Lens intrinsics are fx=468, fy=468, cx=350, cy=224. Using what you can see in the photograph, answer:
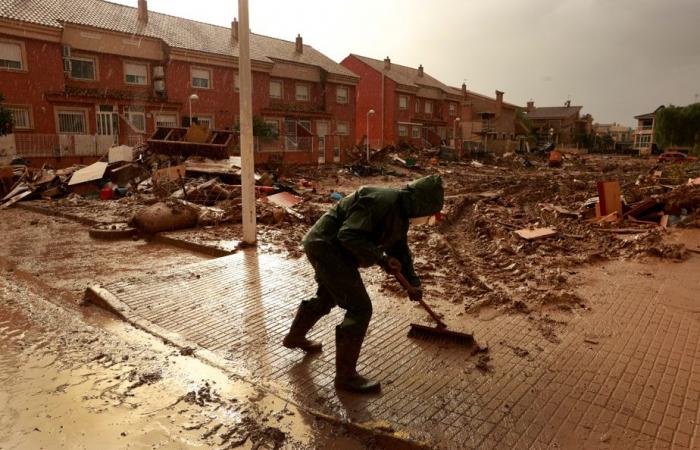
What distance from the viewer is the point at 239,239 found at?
8836 mm

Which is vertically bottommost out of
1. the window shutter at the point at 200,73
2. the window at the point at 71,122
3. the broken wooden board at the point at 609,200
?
the broken wooden board at the point at 609,200

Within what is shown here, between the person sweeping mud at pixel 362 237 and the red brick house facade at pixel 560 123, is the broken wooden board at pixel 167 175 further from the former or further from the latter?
the red brick house facade at pixel 560 123

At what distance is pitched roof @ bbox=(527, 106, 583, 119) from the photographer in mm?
70875

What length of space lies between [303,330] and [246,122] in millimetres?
4487

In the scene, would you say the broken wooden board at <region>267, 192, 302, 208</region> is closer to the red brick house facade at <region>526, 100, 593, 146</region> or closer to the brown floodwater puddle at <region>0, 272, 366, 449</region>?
the brown floodwater puddle at <region>0, 272, 366, 449</region>

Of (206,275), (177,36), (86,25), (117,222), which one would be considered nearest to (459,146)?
(177,36)

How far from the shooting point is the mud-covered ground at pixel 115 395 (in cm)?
302

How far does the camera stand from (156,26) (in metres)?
28.1

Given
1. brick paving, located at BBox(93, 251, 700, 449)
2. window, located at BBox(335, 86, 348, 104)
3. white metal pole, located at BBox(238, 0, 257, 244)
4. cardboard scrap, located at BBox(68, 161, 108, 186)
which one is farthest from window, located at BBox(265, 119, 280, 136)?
brick paving, located at BBox(93, 251, 700, 449)

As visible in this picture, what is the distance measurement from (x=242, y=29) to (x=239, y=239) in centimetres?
368

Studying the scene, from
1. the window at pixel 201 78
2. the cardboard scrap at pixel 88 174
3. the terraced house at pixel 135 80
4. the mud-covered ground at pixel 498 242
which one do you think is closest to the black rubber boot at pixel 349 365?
the mud-covered ground at pixel 498 242

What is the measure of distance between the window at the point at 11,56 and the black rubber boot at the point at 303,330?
966 inches

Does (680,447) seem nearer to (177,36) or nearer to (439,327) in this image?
(439,327)

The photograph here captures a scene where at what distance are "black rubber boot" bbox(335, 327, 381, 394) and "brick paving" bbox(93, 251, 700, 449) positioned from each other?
0.10 m
